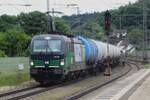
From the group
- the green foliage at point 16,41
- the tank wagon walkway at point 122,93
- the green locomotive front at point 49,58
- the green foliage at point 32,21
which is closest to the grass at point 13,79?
the green locomotive front at point 49,58

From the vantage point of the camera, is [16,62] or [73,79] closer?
[73,79]

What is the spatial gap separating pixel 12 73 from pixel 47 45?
9077 mm

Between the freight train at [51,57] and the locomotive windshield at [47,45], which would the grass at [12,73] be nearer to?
the freight train at [51,57]

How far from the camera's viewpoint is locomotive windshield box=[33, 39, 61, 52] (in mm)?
34812

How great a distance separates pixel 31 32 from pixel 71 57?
303ft

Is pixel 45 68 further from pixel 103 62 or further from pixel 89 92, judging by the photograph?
pixel 103 62

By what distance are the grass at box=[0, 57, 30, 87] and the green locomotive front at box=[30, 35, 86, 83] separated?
3195 mm

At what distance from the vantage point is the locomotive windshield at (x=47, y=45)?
3481 cm

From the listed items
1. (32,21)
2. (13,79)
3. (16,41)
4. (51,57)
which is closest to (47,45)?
(51,57)

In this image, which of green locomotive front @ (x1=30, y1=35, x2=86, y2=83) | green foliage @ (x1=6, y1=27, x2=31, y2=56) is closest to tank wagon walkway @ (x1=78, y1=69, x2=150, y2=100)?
green locomotive front @ (x1=30, y1=35, x2=86, y2=83)

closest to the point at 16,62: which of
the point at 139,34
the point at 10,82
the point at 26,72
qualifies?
the point at 26,72

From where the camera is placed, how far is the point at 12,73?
43312 millimetres

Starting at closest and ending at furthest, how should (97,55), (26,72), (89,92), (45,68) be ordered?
(89,92)
(45,68)
(26,72)
(97,55)

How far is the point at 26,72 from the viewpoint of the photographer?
4594 centimetres
